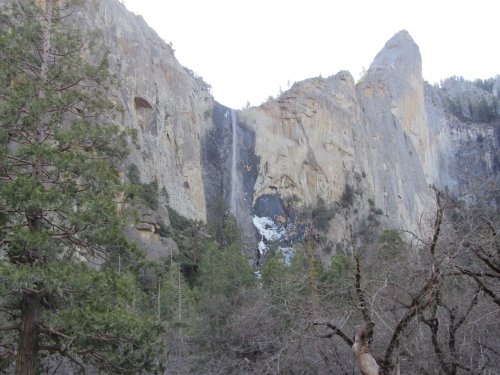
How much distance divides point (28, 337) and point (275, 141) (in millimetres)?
53238

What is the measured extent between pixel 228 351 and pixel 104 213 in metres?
10.1

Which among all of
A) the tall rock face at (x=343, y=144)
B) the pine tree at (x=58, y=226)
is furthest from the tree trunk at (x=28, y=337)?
the tall rock face at (x=343, y=144)

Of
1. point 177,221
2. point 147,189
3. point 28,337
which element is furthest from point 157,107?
point 28,337

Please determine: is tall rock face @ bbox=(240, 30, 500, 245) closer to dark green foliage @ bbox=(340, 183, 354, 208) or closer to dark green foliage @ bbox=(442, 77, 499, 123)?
dark green foliage @ bbox=(340, 183, 354, 208)

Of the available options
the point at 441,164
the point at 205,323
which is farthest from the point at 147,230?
the point at 441,164

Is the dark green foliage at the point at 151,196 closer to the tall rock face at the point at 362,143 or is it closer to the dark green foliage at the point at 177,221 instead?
the dark green foliage at the point at 177,221

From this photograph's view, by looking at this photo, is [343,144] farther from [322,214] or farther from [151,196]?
[151,196]

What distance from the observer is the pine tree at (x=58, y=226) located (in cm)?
957

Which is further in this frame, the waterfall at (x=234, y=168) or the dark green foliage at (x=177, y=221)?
the waterfall at (x=234, y=168)

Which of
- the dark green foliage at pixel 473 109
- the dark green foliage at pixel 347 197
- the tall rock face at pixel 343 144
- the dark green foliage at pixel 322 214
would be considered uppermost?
the dark green foliage at pixel 473 109

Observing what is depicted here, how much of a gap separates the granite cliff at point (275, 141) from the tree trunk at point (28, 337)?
27600mm

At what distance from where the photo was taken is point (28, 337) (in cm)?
974

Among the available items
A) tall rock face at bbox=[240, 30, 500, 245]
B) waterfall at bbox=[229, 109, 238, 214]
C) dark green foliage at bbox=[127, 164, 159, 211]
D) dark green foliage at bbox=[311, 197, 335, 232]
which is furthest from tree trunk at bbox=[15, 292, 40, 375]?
tall rock face at bbox=[240, 30, 500, 245]

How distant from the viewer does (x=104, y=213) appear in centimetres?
1020
